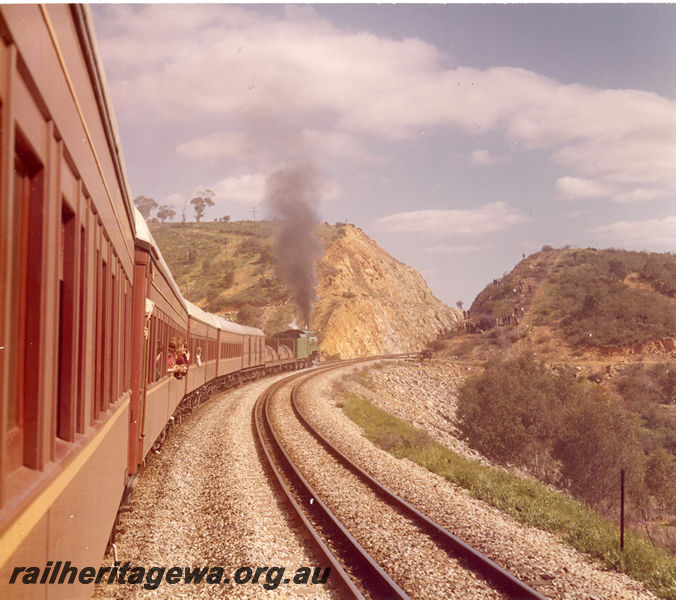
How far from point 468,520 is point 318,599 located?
3797mm

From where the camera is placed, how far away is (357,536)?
8.05m

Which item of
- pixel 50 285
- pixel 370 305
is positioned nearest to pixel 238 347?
pixel 50 285

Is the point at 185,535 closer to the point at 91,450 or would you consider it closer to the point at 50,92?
the point at 91,450

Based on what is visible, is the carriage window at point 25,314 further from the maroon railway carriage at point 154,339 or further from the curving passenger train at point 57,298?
the maroon railway carriage at point 154,339

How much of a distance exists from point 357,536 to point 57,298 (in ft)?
21.5

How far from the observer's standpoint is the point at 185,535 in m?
7.83

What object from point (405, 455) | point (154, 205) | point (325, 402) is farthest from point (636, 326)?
point (154, 205)

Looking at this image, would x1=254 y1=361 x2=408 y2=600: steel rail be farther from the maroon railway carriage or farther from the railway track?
the maroon railway carriage

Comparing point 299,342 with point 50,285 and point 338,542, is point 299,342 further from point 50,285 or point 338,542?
point 50,285

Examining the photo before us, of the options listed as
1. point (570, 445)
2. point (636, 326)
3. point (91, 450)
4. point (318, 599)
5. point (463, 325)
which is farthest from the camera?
point (463, 325)

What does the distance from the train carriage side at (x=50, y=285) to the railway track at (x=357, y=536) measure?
11.4ft

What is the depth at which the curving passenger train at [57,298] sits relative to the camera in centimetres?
189

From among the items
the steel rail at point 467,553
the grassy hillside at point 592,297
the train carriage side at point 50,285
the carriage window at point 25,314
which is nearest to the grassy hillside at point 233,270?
the grassy hillside at point 592,297

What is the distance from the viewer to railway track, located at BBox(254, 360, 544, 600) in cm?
629
